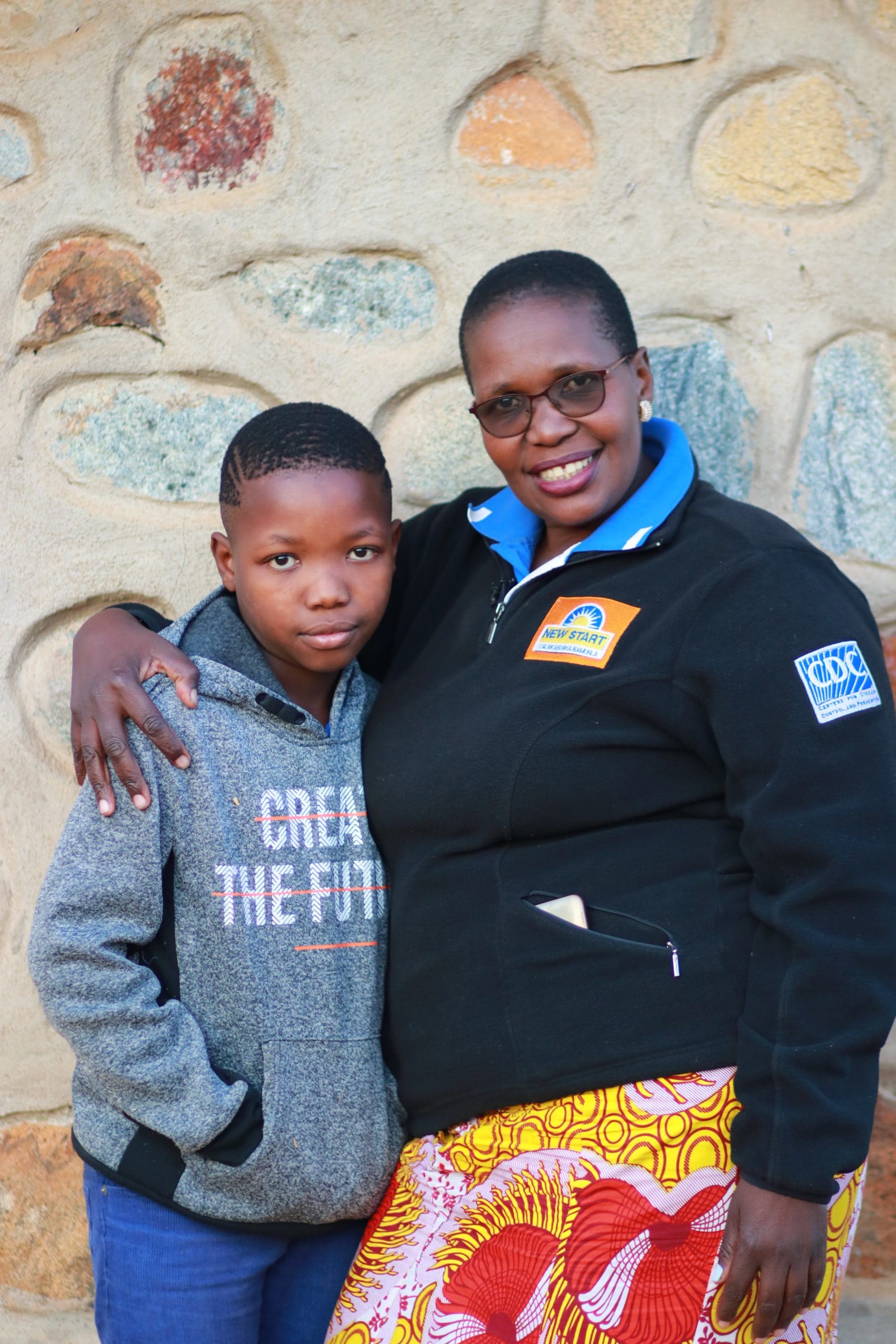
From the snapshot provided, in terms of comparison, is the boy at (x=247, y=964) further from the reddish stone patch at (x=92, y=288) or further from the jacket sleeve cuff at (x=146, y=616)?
the reddish stone patch at (x=92, y=288)

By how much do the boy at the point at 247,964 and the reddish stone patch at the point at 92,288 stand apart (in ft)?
1.90

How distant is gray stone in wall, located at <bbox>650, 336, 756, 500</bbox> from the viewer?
2055mm

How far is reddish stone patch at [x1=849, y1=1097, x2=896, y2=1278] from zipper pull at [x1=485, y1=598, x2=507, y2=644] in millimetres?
1069

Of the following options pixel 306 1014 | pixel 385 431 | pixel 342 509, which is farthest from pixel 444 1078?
pixel 385 431

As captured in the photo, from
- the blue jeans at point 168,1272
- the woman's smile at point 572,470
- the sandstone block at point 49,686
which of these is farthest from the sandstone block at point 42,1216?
the woman's smile at point 572,470

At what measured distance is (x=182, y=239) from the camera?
6.86ft

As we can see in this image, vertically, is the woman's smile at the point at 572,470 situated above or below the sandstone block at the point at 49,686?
above

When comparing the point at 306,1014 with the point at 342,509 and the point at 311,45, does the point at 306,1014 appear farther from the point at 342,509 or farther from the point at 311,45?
the point at 311,45

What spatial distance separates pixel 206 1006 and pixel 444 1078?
0.32 metres

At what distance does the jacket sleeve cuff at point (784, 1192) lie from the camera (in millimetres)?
1289

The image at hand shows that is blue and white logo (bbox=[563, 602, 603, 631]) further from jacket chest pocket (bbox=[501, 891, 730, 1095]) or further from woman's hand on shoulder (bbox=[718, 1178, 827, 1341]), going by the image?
woman's hand on shoulder (bbox=[718, 1178, 827, 1341])

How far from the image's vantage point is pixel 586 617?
1.52 meters

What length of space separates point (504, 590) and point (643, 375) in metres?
0.36

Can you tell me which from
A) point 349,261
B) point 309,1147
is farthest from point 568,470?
point 309,1147
